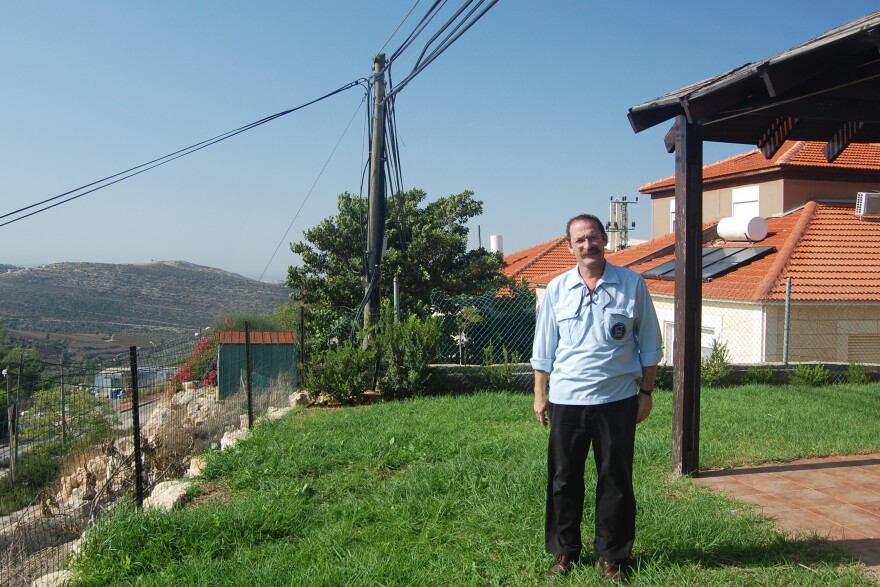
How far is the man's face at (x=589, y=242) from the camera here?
11.6 feet

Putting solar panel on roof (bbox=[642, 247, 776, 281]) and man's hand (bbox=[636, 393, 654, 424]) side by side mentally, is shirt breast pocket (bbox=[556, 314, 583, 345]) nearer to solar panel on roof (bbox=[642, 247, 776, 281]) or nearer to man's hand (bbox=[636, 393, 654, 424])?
man's hand (bbox=[636, 393, 654, 424])

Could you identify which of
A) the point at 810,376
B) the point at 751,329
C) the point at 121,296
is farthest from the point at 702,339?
the point at 121,296

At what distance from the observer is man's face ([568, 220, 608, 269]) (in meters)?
3.54

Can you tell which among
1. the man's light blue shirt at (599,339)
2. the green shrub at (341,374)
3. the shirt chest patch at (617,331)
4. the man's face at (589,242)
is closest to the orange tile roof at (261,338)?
the green shrub at (341,374)

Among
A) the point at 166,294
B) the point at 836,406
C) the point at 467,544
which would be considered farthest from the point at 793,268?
the point at 166,294

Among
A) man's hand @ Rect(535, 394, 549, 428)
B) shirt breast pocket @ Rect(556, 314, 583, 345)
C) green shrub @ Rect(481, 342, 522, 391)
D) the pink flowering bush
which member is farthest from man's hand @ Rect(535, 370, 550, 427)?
the pink flowering bush

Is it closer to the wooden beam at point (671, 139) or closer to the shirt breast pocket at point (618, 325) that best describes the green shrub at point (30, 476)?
the shirt breast pocket at point (618, 325)

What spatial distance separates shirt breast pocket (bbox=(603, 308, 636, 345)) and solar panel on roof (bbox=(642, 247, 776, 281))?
38.0 ft

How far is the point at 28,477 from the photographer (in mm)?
6910

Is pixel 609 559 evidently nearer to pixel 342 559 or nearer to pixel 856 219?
pixel 342 559

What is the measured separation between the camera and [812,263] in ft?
45.5

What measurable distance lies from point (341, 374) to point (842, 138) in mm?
6363

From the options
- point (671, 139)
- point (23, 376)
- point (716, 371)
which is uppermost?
point (671, 139)

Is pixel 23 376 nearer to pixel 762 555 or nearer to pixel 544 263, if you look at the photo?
pixel 762 555
